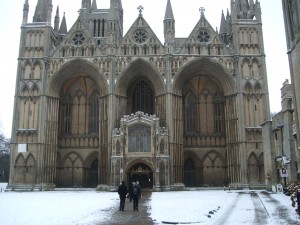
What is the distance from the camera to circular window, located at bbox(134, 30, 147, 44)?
43.9 meters

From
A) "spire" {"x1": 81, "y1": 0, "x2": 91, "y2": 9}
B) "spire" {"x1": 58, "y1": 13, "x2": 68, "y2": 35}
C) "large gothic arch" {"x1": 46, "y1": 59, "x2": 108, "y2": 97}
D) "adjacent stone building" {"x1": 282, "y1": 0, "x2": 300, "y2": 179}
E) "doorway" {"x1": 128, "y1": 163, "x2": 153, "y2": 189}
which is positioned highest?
"spire" {"x1": 81, "y1": 0, "x2": 91, "y2": 9}

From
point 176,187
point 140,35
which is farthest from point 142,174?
point 140,35

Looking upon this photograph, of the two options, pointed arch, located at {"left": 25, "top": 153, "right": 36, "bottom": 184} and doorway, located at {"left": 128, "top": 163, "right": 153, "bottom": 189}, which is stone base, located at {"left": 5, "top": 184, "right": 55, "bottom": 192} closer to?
pointed arch, located at {"left": 25, "top": 153, "right": 36, "bottom": 184}

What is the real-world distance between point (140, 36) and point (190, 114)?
11730 mm

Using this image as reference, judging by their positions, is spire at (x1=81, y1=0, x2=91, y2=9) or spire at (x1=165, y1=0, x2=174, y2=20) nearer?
spire at (x1=165, y1=0, x2=174, y2=20)

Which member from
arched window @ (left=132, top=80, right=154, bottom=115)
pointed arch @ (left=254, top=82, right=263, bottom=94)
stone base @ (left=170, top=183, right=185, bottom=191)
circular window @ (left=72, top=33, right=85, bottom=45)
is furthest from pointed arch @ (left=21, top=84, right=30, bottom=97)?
pointed arch @ (left=254, top=82, right=263, bottom=94)

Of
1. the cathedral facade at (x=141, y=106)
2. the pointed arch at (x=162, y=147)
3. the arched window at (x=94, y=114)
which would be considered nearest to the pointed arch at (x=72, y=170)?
the cathedral facade at (x=141, y=106)

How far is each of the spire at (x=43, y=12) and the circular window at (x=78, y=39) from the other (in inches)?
163

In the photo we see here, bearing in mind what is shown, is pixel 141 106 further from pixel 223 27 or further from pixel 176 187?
pixel 223 27

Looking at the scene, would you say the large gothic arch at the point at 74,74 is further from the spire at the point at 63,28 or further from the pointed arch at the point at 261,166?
the pointed arch at the point at 261,166

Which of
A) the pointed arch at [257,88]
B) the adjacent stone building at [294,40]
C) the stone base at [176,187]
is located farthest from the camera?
the pointed arch at [257,88]

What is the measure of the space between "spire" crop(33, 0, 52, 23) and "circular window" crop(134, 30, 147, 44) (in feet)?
37.2

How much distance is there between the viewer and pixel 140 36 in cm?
4412

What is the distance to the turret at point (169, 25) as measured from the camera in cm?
4322
